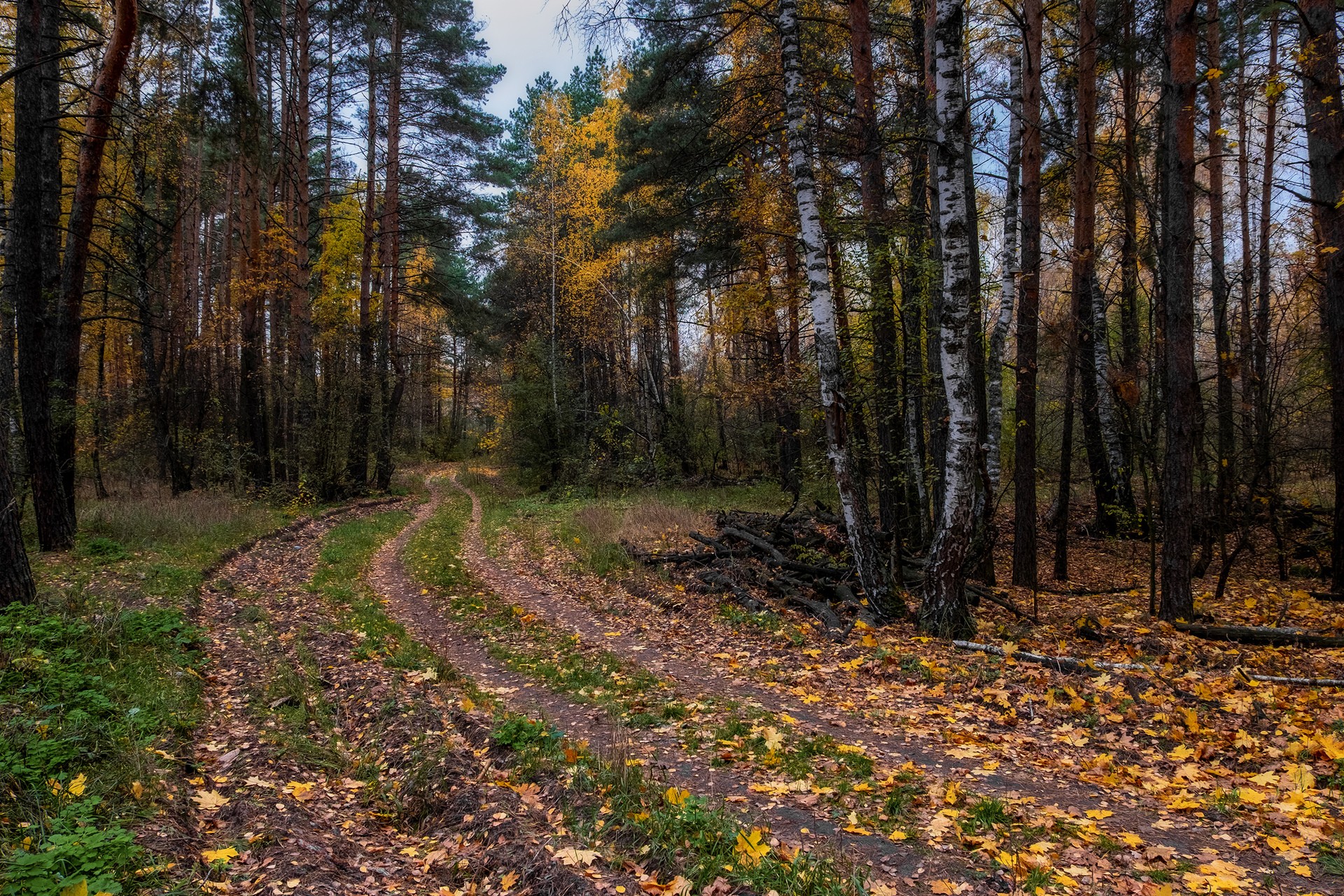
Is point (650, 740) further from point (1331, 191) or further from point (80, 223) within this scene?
point (80, 223)

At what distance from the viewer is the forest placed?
3758 mm

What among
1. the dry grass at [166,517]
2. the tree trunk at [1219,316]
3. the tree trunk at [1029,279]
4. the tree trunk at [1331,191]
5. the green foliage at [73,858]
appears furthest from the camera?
the dry grass at [166,517]

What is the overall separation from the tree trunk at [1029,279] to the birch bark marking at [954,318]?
2623 mm

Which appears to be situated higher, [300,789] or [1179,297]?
[1179,297]

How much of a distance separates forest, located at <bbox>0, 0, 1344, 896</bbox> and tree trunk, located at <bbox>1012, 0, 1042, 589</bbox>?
8 centimetres

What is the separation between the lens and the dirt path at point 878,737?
377 cm

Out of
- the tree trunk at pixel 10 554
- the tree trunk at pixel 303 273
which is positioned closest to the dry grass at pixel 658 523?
the tree trunk at pixel 10 554

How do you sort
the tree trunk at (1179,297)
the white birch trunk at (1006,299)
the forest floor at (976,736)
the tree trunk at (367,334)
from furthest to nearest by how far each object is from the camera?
the tree trunk at (367,334) < the white birch trunk at (1006,299) < the tree trunk at (1179,297) < the forest floor at (976,736)

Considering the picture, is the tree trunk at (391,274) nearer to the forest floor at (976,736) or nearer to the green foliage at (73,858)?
the forest floor at (976,736)

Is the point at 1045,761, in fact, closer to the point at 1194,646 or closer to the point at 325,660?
the point at 1194,646

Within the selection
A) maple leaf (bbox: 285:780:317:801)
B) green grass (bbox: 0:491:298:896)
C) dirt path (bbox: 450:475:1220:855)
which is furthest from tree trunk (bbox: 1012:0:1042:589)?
green grass (bbox: 0:491:298:896)

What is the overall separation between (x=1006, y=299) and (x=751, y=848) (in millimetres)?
9243

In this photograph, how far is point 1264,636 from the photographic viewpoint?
22.6 feet

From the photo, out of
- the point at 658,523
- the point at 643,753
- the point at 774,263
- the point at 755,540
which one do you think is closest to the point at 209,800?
the point at 643,753
